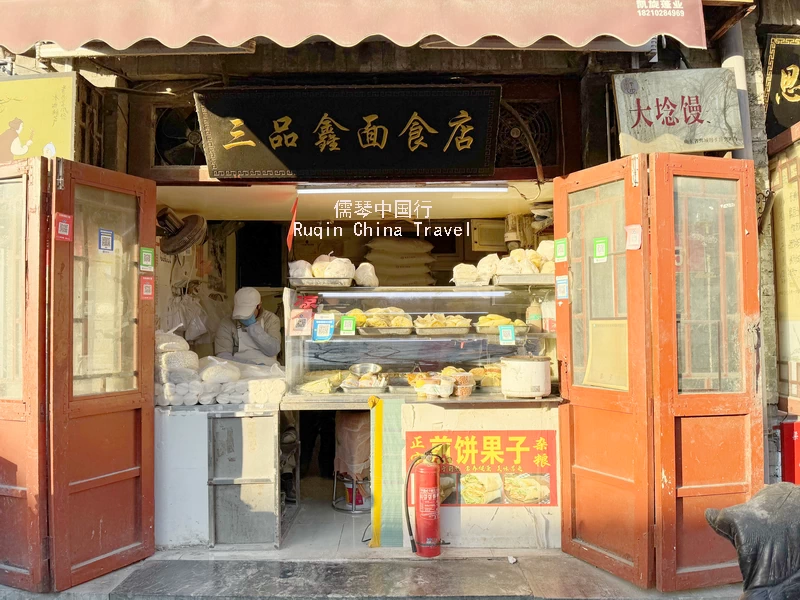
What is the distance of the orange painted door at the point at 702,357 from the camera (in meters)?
3.68

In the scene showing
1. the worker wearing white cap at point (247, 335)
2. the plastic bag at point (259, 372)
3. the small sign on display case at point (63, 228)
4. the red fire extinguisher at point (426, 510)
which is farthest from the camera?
the worker wearing white cap at point (247, 335)

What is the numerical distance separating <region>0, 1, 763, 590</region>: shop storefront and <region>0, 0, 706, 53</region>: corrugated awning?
0.14 meters

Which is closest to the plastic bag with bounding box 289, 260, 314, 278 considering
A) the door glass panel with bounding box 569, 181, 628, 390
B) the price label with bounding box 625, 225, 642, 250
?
the door glass panel with bounding box 569, 181, 628, 390

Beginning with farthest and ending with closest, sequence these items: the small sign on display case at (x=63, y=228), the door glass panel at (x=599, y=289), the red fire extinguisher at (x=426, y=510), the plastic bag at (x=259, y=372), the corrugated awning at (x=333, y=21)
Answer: the plastic bag at (x=259, y=372), the red fire extinguisher at (x=426, y=510), the door glass panel at (x=599, y=289), the small sign on display case at (x=63, y=228), the corrugated awning at (x=333, y=21)

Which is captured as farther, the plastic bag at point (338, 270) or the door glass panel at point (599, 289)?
the plastic bag at point (338, 270)

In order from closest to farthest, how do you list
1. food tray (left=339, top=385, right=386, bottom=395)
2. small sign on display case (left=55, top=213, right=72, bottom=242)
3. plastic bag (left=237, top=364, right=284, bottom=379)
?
small sign on display case (left=55, top=213, right=72, bottom=242), food tray (left=339, top=385, right=386, bottom=395), plastic bag (left=237, top=364, right=284, bottom=379)

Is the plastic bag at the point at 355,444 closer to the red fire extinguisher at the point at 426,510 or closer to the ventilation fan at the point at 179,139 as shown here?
the red fire extinguisher at the point at 426,510

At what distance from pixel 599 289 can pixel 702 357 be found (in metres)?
0.78

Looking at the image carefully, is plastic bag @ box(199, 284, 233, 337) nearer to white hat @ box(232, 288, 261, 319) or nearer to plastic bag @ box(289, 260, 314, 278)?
white hat @ box(232, 288, 261, 319)

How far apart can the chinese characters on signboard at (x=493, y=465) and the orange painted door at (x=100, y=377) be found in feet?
6.52

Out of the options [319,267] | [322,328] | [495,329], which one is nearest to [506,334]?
[495,329]

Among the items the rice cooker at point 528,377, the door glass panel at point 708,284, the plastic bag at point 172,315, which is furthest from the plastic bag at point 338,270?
the door glass panel at point 708,284

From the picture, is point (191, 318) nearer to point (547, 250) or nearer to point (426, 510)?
point (426, 510)

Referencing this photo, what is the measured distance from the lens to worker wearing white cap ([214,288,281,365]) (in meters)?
5.86
